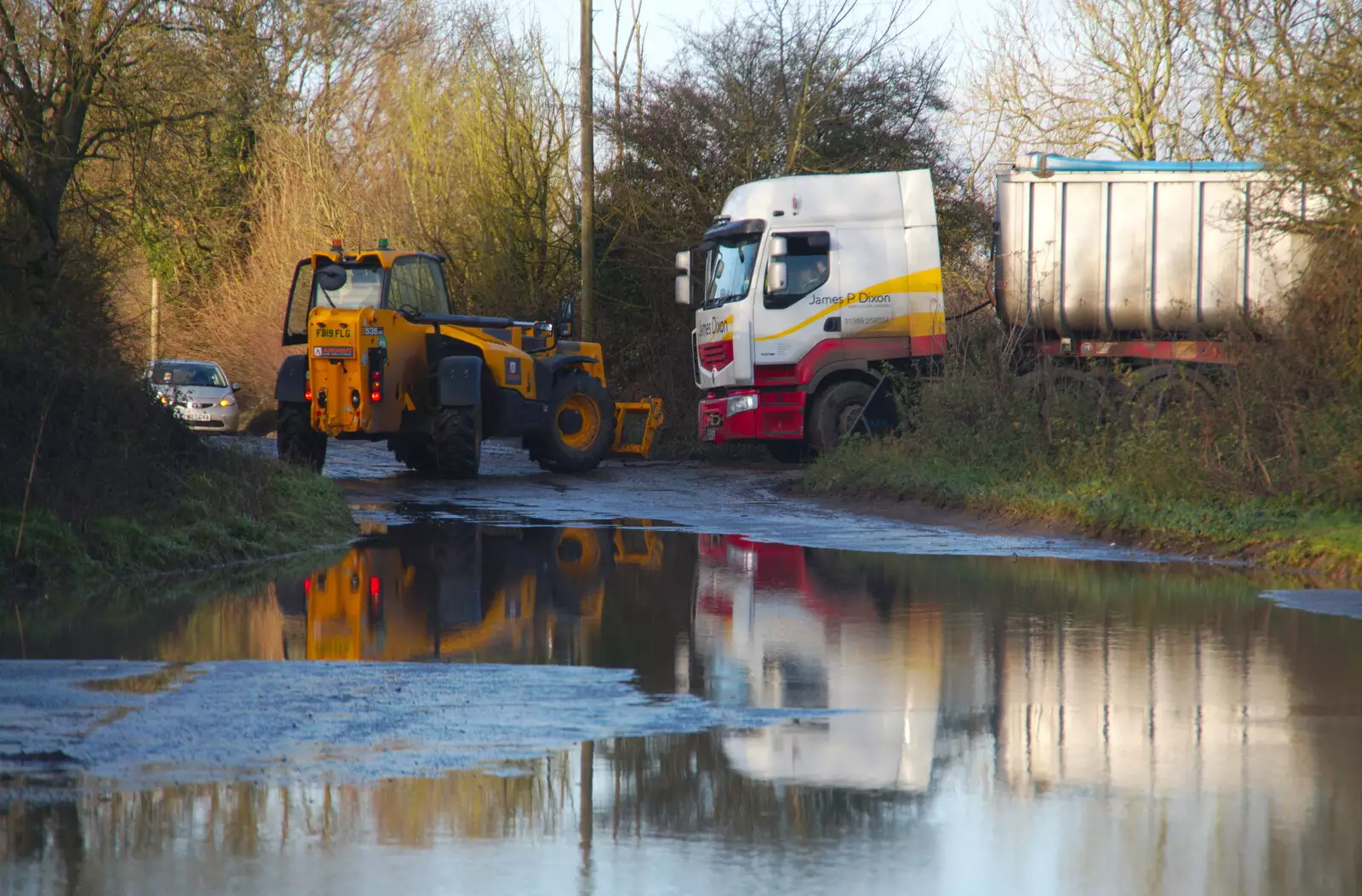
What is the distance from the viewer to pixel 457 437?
21047 mm

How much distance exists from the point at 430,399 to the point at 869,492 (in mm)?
6034

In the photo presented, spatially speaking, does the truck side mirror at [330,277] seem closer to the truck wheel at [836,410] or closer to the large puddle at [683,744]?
the truck wheel at [836,410]

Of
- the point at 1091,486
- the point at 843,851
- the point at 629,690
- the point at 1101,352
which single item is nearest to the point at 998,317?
the point at 1101,352

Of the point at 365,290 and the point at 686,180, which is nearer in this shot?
the point at 365,290

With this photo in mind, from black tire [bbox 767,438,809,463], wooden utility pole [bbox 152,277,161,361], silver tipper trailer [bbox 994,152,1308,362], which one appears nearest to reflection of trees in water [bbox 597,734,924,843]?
silver tipper trailer [bbox 994,152,1308,362]

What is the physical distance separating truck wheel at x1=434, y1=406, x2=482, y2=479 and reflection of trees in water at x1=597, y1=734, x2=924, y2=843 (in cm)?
1503

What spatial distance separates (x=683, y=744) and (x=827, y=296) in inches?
670

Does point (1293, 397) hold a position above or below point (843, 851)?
above

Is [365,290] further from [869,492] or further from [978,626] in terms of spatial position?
[978,626]

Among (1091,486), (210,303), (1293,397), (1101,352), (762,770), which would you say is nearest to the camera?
(762,770)

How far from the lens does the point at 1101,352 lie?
20.7 meters

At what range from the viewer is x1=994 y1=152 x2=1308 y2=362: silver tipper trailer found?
19.8m

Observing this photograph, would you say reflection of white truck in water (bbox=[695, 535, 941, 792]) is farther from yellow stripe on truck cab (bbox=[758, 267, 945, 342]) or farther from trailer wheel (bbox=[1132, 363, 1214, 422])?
yellow stripe on truck cab (bbox=[758, 267, 945, 342])

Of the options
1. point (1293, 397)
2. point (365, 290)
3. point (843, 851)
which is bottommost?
point (843, 851)
